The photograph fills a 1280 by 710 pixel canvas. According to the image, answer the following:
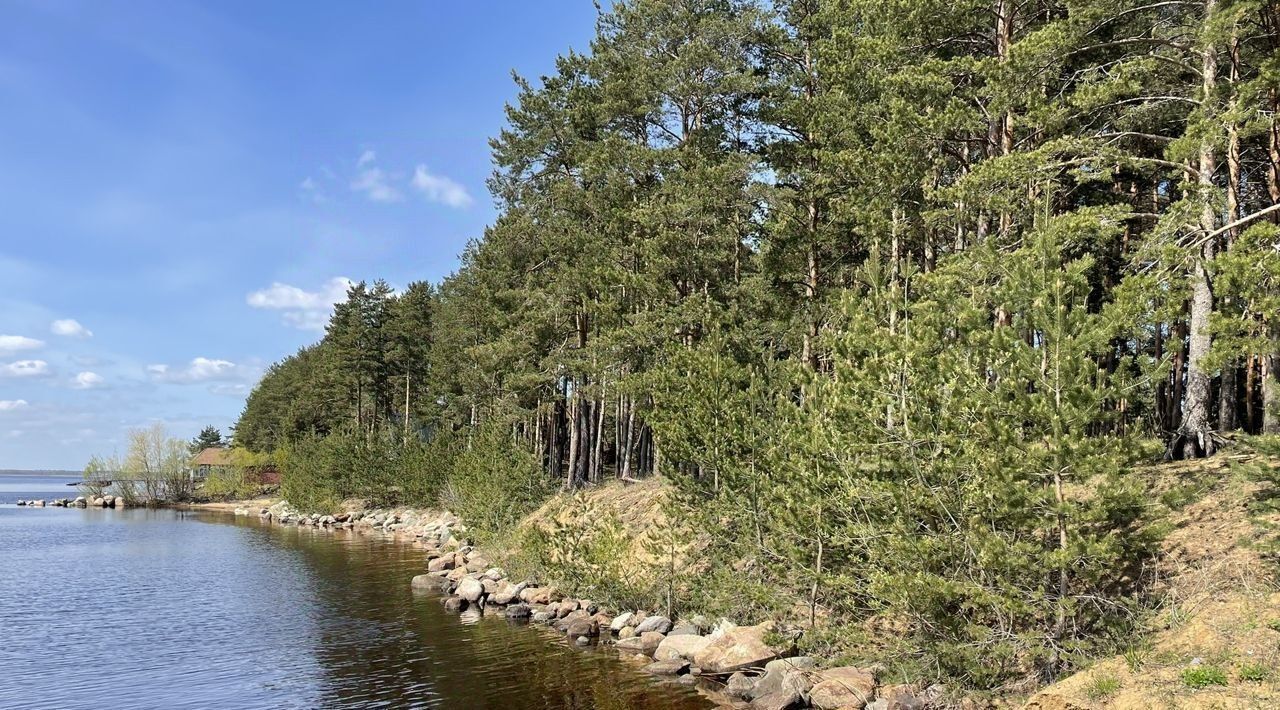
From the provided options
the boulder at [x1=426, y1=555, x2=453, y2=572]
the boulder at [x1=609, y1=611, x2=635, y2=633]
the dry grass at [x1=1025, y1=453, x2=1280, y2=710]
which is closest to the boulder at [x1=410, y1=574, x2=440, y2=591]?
the boulder at [x1=426, y1=555, x2=453, y2=572]

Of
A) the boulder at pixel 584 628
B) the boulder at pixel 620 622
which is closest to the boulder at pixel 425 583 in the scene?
the boulder at pixel 584 628

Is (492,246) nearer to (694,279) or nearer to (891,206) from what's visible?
(694,279)

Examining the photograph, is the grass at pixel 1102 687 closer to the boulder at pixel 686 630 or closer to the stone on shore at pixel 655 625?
the boulder at pixel 686 630

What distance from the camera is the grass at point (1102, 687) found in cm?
1012

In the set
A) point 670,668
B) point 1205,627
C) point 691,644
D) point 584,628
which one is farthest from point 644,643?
point 1205,627

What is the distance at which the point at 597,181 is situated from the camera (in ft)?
101

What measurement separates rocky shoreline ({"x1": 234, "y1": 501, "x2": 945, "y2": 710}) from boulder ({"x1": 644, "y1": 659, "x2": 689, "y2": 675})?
0.02 metres

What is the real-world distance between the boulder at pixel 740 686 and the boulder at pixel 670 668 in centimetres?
140

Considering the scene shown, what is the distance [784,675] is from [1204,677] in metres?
6.68

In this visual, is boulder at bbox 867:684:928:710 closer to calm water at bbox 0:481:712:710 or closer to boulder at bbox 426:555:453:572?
calm water at bbox 0:481:712:710

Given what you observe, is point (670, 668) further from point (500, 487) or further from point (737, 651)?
point (500, 487)

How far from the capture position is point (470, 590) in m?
24.7

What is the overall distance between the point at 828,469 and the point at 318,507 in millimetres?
55837

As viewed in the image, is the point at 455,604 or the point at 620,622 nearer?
the point at 620,622
